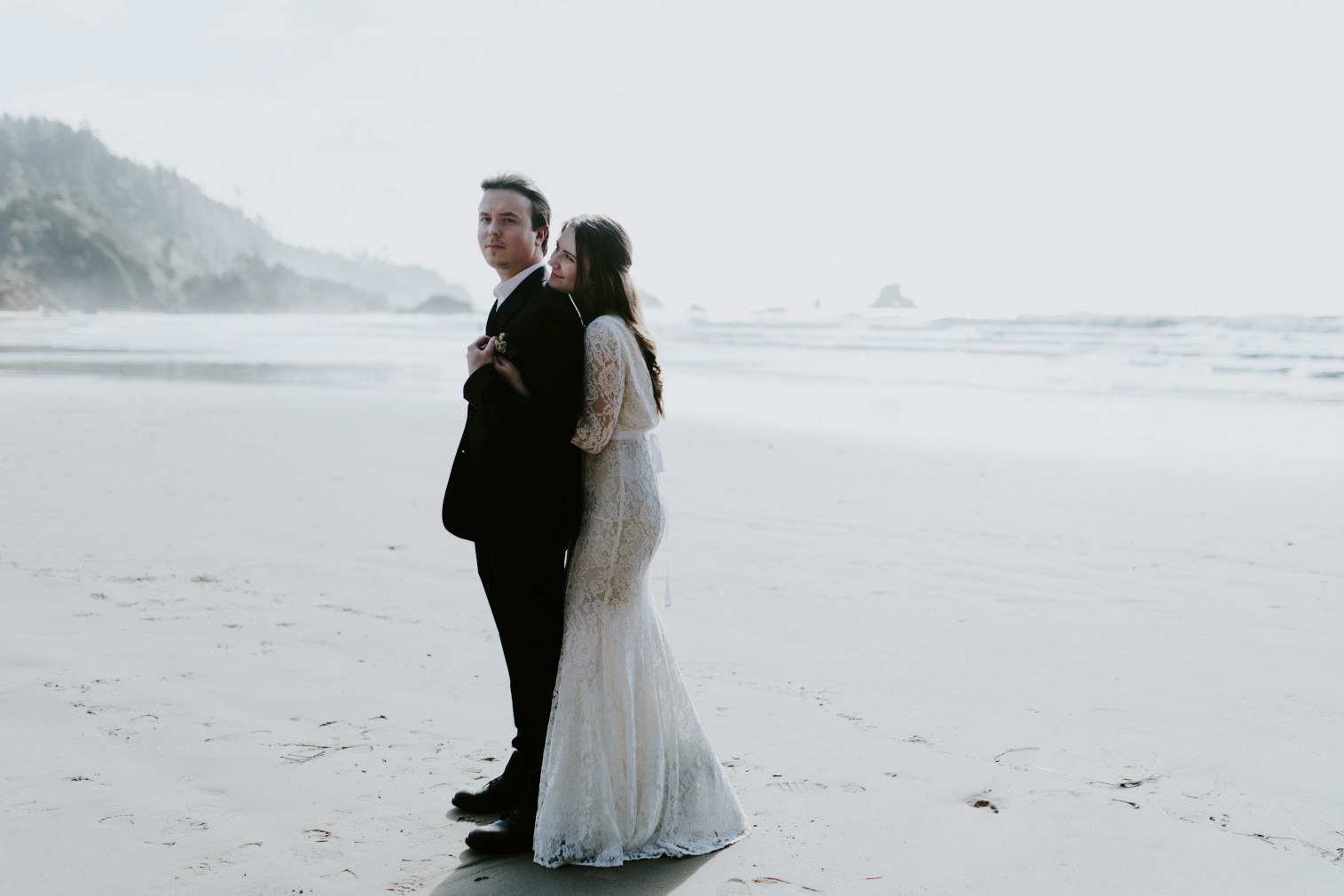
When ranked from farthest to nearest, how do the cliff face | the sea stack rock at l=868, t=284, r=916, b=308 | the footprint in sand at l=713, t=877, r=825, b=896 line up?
the cliff face → the sea stack rock at l=868, t=284, r=916, b=308 → the footprint in sand at l=713, t=877, r=825, b=896

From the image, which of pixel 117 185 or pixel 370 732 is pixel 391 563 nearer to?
pixel 370 732

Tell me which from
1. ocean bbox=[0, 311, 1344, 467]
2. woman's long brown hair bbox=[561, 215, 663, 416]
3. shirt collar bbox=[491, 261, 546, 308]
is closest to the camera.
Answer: woman's long brown hair bbox=[561, 215, 663, 416]

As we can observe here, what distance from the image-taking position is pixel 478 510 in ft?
9.41

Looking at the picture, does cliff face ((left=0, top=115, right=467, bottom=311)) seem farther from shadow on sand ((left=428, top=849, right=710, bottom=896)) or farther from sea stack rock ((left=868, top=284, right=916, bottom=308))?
shadow on sand ((left=428, top=849, right=710, bottom=896))

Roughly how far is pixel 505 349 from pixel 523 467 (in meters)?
0.33

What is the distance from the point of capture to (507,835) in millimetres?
2865

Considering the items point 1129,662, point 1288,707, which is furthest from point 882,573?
point 1288,707

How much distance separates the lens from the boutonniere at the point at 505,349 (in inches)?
109

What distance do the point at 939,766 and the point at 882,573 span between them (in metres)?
2.61

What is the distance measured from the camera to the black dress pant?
113 inches

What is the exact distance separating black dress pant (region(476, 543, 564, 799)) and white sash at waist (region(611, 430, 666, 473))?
362 mm

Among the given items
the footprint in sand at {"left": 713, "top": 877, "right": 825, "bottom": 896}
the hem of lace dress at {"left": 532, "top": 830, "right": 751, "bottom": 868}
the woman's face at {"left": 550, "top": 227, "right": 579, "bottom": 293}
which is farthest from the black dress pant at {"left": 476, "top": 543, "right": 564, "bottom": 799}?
the woman's face at {"left": 550, "top": 227, "right": 579, "bottom": 293}

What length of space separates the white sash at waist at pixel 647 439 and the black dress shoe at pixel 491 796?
1061 millimetres

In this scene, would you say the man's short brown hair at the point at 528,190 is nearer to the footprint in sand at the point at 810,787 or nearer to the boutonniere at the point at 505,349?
the boutonniere at the point at 505,349
